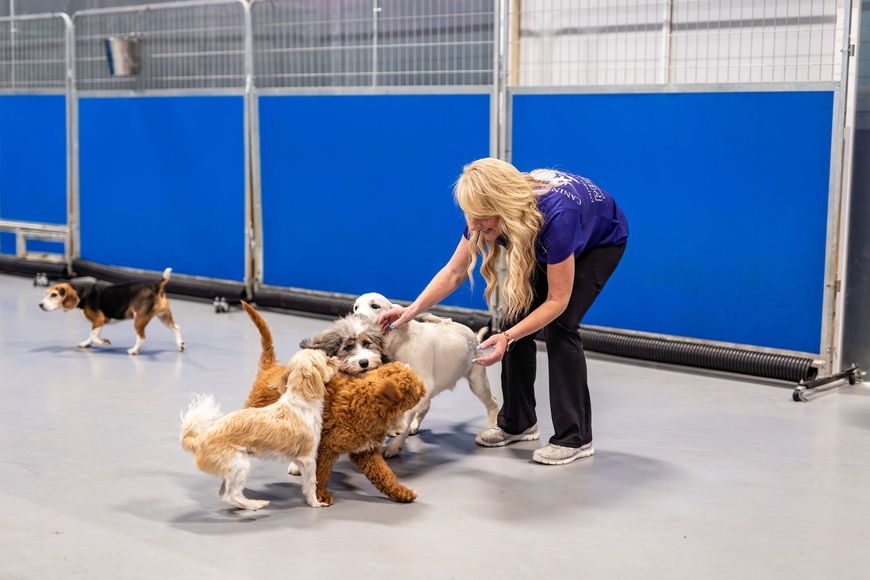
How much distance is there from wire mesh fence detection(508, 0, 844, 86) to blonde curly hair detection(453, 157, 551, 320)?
216 cm

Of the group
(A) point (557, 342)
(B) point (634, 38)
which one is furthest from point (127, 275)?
(A) point (557, 342)

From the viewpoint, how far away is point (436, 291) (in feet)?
12.7

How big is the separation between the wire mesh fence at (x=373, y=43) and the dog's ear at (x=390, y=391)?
10.5 feet

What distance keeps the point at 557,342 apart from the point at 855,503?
110 centimetres

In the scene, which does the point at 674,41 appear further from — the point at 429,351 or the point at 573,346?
the point at 429,351

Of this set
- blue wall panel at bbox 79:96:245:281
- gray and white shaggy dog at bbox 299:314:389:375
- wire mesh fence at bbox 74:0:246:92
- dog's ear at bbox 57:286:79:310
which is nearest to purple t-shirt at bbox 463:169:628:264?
gray and white shaggy dog at bbox 299:314:389:375

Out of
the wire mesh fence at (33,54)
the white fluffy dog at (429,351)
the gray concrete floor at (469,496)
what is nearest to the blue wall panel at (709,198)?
the gray concrete floor at (469,496)

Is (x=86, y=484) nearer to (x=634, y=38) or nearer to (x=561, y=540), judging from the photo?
(x=561, y=540)

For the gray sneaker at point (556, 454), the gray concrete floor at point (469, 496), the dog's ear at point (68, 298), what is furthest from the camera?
the dog's ear at point (68, 298)

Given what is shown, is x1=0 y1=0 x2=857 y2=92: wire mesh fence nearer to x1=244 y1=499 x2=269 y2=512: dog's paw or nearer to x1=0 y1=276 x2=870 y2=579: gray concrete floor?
x1=0 y1=276 x2=870 y2=579: gray concrete floor

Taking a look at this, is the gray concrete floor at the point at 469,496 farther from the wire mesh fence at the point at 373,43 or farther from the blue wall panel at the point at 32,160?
the blue wall panel at the point at 32,160

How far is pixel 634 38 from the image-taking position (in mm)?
5684

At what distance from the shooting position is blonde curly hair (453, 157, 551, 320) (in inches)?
137

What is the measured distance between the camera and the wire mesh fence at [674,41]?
16.9 feet
